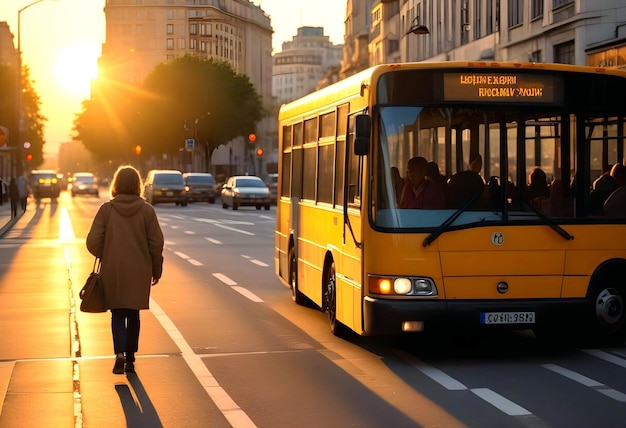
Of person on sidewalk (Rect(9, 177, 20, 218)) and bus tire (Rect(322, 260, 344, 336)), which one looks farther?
person on sidewalk (Rect(9, 177, 20, 218))

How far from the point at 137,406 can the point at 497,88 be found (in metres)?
4.05

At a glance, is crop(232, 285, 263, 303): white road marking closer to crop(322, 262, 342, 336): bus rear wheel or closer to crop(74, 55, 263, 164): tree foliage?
crop(322, 262, 342, 336): bus rear wheel

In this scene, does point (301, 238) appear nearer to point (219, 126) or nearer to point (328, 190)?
point (328, 190)

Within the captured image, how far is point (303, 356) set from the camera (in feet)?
38.6

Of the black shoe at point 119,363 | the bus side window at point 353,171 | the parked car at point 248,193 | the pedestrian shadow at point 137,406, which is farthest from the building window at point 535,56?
the pedestrian shadow at point 137,406

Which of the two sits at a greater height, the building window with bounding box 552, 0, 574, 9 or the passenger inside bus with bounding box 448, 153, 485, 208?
the building window with bounding box 552, 0, 574, 9

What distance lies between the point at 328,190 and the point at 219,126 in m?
103

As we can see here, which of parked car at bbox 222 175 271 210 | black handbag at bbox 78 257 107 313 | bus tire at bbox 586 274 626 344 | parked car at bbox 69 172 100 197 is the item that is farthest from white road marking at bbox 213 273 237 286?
parked car at bbox 69 172 100 197

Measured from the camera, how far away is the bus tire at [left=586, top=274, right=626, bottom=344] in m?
11.6

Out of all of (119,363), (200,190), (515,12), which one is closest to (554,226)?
(119,363)

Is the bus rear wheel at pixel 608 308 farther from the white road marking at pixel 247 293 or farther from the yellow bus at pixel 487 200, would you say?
the white road marking at pixel 247 293

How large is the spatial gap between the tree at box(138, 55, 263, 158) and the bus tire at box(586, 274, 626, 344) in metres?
103

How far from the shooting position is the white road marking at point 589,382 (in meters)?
9.59

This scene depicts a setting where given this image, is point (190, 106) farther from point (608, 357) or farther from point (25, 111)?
point (608, 357)
